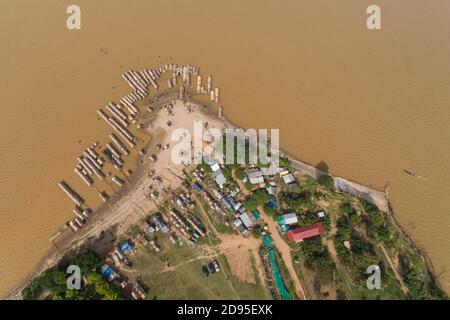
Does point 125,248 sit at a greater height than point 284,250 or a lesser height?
greater

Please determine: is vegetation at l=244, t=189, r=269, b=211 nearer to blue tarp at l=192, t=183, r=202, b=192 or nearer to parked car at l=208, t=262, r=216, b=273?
blue tarp at l=192, t=183, r=202, b=192

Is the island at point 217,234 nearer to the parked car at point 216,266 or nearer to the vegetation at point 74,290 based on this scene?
the vegetation at point 74,290

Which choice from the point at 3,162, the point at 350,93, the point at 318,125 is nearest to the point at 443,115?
the point at 350,93

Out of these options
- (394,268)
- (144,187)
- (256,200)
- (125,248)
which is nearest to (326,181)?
(256,200)

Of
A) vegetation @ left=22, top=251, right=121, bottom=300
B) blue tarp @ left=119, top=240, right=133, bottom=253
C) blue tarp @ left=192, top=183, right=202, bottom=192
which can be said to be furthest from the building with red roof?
vegetation @ left=22, top=251, right=121, bottom=300

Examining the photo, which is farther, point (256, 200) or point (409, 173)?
point (409, 173)

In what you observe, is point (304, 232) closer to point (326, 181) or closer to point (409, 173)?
point (326, 181)
